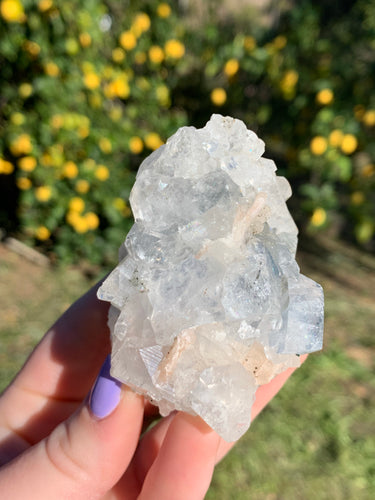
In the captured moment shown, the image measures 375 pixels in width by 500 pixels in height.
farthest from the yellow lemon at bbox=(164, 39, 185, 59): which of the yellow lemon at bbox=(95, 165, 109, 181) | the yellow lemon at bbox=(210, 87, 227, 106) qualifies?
the yellow lemon at bbox=(95, 165, 109, 181)

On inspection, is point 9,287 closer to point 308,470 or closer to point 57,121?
point 57,121

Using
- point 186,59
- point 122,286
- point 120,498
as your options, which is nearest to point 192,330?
point 122,286

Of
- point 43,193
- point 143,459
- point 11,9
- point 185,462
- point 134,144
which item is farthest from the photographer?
point 134,144

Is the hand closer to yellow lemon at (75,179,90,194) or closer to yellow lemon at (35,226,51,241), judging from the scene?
yellow lemon at (75,179,90,194)

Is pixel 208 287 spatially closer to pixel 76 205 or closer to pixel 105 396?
pixel 105 396

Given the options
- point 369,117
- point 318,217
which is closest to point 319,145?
point 369,117

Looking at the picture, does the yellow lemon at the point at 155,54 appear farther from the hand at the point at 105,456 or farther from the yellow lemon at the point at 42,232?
the hand at the point at 105,456
